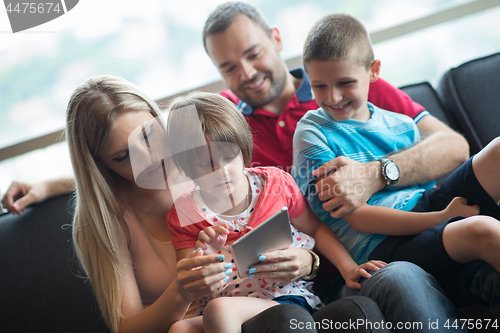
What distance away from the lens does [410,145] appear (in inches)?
47.9

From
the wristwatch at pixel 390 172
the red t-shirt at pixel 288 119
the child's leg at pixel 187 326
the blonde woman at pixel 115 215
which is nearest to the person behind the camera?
the child's leg at pixel 187 326

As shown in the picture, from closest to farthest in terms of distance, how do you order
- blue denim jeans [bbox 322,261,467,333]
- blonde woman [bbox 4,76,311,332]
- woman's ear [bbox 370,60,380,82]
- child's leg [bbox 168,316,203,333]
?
blue denim jeans [bbox 322,261,467,333] → child's leg [bbox 168,316,203,333] → blonde woman [bbox 4,76,311,332] → woman's ear [bbox 370,60,380,82]

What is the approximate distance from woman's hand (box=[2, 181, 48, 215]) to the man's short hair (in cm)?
88

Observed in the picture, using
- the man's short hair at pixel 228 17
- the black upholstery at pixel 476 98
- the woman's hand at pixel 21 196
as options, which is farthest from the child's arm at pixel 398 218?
the woman's hand at pixel 21 196

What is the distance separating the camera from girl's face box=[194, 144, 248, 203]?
0.87 m

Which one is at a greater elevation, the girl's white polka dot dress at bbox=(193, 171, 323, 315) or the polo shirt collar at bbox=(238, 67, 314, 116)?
the polo shirt collar at bbox=(238, 67, 314, 116)

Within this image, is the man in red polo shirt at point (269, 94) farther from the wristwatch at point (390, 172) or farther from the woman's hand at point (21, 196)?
the woman's hand at point (21, 196)

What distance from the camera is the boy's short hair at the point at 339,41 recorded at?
1.05 m

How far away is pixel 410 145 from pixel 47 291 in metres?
1.35

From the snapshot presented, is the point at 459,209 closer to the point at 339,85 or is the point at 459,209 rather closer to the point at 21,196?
the point at 339,85

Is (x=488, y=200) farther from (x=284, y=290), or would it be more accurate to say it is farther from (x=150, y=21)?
(x=150, y=21)

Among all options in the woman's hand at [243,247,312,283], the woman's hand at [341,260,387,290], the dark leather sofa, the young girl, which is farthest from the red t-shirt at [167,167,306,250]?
the dark leather sofa

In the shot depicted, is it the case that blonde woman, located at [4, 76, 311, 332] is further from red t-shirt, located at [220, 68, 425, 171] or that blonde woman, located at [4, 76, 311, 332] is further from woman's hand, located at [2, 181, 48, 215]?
red t-shirt, located at [220, 68, 425, 171]

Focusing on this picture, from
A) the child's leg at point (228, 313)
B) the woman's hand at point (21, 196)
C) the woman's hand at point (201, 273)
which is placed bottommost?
the child's leg at point (228, 313)
